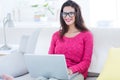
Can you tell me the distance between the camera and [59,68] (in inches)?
74.1

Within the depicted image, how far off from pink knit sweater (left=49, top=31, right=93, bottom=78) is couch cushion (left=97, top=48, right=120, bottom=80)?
213 mm

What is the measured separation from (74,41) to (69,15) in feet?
0.80

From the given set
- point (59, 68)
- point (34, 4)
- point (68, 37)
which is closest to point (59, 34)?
point (68, 37)

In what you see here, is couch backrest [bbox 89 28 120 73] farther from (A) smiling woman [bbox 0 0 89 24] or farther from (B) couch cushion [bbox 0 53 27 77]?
(A) smiling woman [bbox 0 0 89 24]

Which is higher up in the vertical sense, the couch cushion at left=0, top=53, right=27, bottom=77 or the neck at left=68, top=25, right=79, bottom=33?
the neck at left=68, top=25, right=79, bottom=33

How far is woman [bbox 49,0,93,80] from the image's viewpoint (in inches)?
83.0

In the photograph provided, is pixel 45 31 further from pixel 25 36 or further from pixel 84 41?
pixel 84 41

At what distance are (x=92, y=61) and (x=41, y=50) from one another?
0.56 meters

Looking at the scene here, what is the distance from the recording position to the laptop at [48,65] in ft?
6.08

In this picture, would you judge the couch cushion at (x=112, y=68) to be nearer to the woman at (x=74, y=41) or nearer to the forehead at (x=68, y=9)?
the woman at (x=74, y=41)

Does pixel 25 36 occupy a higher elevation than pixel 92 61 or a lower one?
higher

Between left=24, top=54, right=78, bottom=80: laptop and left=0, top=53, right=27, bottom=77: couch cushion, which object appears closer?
left=24, top=54, right=78, bottom=80: laptop

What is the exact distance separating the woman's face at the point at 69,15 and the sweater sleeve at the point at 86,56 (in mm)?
190

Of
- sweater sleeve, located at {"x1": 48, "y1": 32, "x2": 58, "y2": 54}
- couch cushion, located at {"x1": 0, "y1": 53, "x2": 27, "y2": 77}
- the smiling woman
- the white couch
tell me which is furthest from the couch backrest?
the smiling woman
